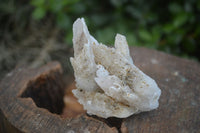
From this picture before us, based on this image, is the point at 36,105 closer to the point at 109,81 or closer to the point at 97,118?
the point at 97,118

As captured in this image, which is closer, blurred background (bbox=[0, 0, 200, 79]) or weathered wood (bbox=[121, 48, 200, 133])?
weathered wood (bbox=[121, 48, 200, 133])

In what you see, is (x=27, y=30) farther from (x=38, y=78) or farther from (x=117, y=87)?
(x=117, y=87)

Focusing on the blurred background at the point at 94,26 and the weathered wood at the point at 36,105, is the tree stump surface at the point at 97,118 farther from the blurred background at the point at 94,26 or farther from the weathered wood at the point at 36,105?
the blurred background at the point at 94,26

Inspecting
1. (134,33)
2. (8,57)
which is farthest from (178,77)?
(8,57)

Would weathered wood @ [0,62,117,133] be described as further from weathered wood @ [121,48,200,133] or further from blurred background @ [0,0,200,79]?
blurred background @ [0,0,200,79]

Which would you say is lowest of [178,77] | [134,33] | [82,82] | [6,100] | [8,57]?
[8,57]

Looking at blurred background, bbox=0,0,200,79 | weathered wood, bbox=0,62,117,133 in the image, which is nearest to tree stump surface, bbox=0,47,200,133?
weathered wood, bbox=0,62,117,133

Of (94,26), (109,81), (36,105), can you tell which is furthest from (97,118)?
(94,26)

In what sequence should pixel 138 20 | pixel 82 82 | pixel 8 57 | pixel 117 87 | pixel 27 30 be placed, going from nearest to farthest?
1. pixel 117 87
2. pixel 82 82
3. pixel 138 20
4. pixel 8 57
5. pixel 27 30
